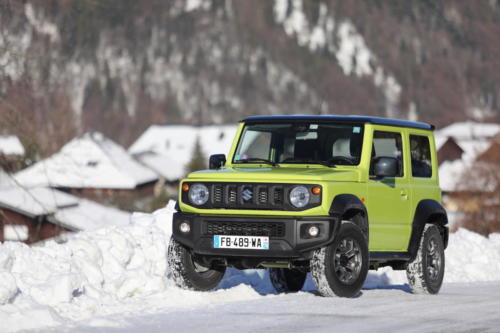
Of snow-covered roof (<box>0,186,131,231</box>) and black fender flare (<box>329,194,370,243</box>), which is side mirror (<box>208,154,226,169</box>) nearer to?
black fender flare (<box>329,194,370,243</box>)

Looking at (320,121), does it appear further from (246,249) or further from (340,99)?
(340,99)

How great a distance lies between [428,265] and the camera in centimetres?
1241

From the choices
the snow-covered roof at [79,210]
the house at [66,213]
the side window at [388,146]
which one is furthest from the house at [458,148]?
the side window at [388,146]

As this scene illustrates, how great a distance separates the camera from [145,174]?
11000 cm

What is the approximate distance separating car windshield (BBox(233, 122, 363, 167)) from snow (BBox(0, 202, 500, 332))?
1435 millimetres

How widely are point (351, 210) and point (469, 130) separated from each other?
418 feet

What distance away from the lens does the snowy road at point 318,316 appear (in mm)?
8539

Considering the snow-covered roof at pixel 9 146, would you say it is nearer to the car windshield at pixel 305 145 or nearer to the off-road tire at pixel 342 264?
the car windshield at pixel 305 145

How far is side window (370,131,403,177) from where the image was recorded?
11.6 meters

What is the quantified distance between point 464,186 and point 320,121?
56693 mm

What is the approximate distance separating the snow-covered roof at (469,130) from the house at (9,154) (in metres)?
114

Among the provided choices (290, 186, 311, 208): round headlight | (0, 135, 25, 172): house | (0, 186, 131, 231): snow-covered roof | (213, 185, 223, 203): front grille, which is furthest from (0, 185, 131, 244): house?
(290, 186, 311, 208): round headlight

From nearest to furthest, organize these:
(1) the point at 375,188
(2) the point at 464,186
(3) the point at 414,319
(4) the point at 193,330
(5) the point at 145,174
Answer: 1. (4) the point at 193,330
2. (3) the point at 414,319
3. (1) the point at 375,188
4. (2) the point at 464,186
5. (5) the point at 145,174

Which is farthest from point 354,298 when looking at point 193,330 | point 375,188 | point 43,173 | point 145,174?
point 145,174
